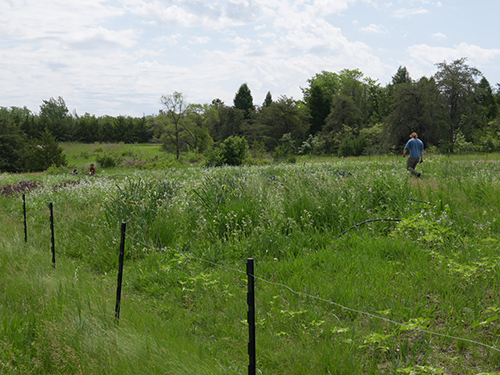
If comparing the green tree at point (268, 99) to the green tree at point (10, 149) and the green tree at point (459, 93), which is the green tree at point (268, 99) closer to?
→ the green tree at point (459, 93)

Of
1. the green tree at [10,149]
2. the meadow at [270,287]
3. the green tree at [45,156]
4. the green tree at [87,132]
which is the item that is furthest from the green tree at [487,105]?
the green tree at [87,132]

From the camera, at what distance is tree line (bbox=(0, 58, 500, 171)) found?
37625 millimetres

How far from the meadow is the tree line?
2166cm

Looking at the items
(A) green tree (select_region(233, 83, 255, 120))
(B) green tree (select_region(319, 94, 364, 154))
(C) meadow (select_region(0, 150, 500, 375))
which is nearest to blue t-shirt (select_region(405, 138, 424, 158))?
(C) meadow (select_region(0, 150, 500, 375))

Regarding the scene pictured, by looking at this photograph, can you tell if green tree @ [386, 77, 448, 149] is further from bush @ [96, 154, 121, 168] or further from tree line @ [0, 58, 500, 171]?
bush @ [96, 154, 121, 168]

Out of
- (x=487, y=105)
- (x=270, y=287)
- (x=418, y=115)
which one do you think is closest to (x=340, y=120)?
(x=418, y=115)

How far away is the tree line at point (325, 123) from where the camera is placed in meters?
37.6

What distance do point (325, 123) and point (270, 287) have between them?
5769 cm

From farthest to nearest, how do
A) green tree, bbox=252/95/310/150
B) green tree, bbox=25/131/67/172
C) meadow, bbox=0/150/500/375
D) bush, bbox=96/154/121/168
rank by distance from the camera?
green tree, bbox=252/95/310/150, green tree, bbox=25/131/67/172, bush, bbox=96/154/121/168, meadow, bbox=0/150/500/375

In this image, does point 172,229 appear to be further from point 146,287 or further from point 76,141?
point 76,141

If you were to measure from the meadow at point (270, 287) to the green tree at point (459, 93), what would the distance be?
117 feet

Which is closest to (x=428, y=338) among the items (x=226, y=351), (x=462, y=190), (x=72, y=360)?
(x=226, y=351)

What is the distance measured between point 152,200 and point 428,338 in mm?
5534

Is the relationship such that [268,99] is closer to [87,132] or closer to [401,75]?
[401,75]
